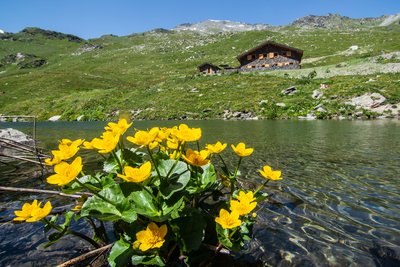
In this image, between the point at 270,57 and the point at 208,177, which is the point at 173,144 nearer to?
the point at 208,177

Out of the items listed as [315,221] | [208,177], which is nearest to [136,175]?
Result: [208,177]

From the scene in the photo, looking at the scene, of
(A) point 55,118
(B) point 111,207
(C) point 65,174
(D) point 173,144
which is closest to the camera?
(C) point 65,174

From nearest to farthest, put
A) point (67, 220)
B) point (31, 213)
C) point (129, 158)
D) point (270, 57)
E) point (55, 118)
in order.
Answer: point (31, 213), point (67, 220), point (129, 158), point (55, 118), point (270, 57)

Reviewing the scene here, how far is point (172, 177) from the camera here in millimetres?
3455

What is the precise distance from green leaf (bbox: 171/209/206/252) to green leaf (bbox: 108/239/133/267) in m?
0.53

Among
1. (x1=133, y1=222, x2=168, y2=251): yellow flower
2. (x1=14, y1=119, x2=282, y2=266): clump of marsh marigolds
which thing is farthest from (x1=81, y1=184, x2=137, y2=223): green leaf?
(x1=133, y1=222, x2=168, y2=251): yellow flower

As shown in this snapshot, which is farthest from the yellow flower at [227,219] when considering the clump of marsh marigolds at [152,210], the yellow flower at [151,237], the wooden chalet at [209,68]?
the wooden chalet at [209,68]

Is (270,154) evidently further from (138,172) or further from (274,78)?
(274,78)

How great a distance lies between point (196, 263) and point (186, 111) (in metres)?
45.0

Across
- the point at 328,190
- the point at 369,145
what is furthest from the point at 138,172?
the point at 369,145

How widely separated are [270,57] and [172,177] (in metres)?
85.2

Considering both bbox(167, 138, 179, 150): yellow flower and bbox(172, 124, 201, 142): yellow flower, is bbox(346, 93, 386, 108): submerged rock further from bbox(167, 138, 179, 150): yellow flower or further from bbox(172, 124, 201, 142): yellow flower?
bbox(172, 124, 201, 142): yellow flower

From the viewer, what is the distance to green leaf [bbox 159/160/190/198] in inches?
128

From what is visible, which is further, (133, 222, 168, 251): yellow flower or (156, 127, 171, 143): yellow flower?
(156, 127, 171, 143): yellow flower
